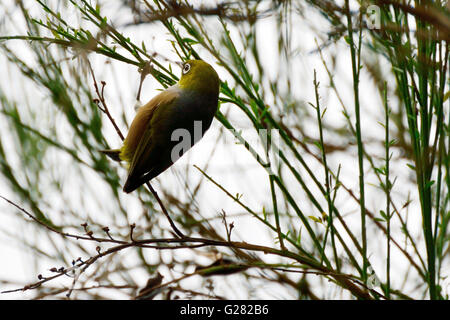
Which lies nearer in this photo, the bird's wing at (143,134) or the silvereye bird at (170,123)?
the silvereye bird at (170,123)

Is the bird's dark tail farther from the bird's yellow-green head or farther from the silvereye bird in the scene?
the bird's yellow-green head

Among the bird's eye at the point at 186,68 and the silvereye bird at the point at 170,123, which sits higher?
the bird's eye at the point at 186,68

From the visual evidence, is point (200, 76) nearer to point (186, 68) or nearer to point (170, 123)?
point (186, 68)

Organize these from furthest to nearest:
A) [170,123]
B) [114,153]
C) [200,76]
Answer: [114,153] < [170,123] < [200,76]

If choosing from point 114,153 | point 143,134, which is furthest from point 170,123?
point 114,153

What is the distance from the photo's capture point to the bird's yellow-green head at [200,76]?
149cm

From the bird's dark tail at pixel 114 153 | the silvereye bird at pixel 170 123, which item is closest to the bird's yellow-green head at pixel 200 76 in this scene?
the silvereye bird at pixel 170 123

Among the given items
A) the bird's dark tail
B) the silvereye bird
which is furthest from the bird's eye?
the bird's dark tail

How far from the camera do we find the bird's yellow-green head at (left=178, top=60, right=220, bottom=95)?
Answer: 1.49 meters

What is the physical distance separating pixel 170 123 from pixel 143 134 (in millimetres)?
105

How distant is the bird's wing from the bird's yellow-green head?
0.22 ft

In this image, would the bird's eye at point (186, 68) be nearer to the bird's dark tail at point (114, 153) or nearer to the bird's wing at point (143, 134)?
the bird's wing at point (143, 134)

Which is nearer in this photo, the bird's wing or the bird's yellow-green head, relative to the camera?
the bird's yellow-green head

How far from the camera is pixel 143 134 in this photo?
167 cm
